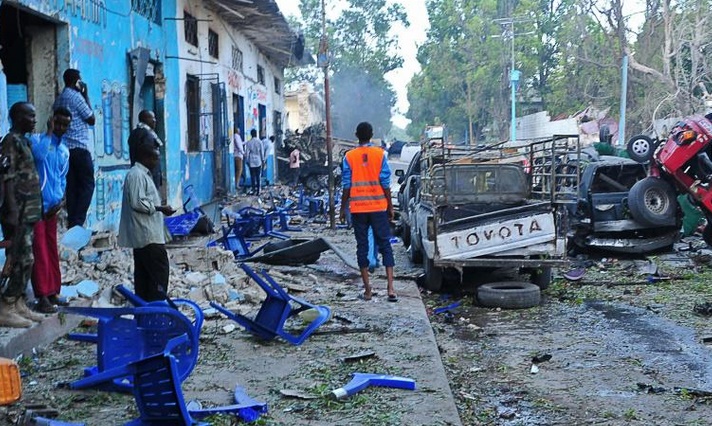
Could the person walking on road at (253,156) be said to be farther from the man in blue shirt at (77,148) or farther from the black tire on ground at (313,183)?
the man in blue shirt at (77,148)

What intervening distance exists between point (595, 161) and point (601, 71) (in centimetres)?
2643

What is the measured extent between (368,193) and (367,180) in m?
0.13

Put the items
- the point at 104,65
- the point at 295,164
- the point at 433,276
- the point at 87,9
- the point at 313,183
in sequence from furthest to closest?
the point at 313,183
the point at 295,164
the point at 104,65
the point at 87,9
the point at 433,276

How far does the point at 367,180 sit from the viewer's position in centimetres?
787

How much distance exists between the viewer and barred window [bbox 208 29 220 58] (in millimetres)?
18447

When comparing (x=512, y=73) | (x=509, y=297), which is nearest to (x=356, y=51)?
(x=512, y=73)

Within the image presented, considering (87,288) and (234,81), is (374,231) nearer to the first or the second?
(87,288)

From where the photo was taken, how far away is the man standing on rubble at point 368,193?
788cm

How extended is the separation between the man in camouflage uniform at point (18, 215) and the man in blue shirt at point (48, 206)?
0.26 meters

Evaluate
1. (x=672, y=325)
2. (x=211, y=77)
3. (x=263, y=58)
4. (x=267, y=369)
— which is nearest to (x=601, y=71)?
(x=263, y=58)

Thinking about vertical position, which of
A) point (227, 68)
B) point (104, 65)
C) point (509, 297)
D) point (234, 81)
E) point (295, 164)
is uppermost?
point (227, 68)

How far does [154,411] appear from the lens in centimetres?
391

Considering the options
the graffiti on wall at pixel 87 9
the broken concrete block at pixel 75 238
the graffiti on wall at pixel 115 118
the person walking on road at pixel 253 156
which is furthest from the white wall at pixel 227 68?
the broken concrete block at pixel 75 238

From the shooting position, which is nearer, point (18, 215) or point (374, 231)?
point (18, 215)
